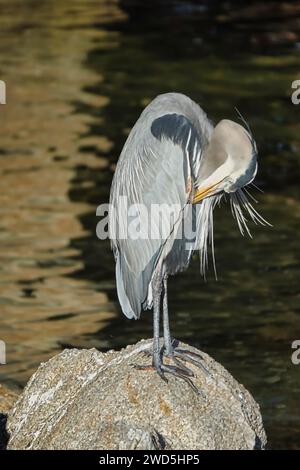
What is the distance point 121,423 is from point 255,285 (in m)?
8.46

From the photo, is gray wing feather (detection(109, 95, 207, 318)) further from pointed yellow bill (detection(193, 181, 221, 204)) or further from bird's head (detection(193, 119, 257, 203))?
bird's head (detection(193, 119, 257, 203))

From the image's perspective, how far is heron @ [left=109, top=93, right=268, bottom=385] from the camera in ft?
29.0

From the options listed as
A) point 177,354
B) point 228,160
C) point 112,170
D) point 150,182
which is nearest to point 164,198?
point 150,182

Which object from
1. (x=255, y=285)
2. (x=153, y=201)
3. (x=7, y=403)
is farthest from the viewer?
(x=255, y=285)

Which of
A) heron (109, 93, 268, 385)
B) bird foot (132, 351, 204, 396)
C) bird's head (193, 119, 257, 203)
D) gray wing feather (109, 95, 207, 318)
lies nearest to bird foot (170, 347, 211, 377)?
heron (109, 93, 268, 385)

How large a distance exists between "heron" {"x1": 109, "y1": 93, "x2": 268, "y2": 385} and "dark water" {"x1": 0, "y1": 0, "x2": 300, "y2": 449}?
3.56 metres

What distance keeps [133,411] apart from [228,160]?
1.80 metres

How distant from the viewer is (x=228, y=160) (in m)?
8.09

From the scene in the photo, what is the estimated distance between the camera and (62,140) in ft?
74.8

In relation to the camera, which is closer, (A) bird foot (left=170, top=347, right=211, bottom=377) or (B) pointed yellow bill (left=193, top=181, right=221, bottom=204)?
(B) pointed yellow bill (left=193, top=181, right=221, bottom=204)

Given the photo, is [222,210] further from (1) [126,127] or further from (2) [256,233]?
(1) [126,127]

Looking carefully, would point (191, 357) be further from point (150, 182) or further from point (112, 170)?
point (112, 170)

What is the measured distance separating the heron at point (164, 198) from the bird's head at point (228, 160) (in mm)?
122
